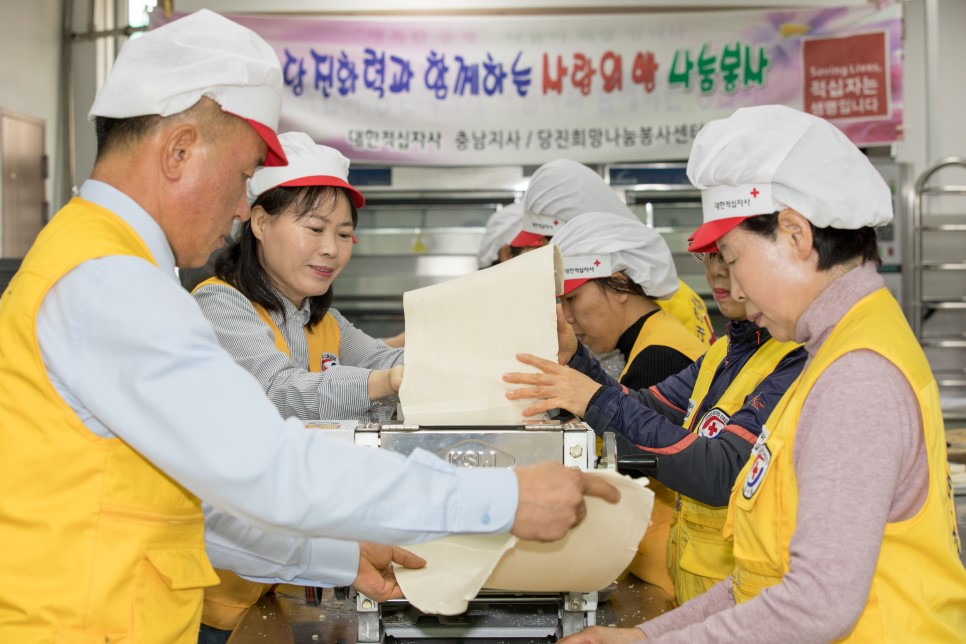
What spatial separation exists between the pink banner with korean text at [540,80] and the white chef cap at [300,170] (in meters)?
2.94

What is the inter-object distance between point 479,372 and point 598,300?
1055mm

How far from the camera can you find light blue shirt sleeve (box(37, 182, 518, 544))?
1091 mm

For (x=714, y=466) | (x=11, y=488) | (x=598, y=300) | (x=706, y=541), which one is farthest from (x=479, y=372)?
(x=598, y=300)

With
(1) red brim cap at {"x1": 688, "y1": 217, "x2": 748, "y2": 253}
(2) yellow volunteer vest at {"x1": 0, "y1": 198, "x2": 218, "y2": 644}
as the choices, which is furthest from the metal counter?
(1) red brim cap at {"x1": 688, "y1": 217, "x2": 748, "y2": 253}

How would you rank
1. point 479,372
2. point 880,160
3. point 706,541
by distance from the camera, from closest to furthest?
point 479,372 < point 706,541 < point 880,160

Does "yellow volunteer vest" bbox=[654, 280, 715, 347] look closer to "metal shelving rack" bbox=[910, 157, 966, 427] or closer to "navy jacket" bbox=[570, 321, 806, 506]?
"navy jacket" bbox=[570, 321, 806, 506]

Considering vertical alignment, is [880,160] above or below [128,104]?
above

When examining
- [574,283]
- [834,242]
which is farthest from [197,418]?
[574,283]

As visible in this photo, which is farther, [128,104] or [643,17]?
[643,17]

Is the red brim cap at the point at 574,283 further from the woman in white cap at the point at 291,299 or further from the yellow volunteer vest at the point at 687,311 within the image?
the woman in white cap at the point at 291,299

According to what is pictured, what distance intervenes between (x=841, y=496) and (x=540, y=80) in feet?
13.5

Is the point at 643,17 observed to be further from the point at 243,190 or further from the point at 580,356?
the point at 243,190

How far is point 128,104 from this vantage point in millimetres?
1221

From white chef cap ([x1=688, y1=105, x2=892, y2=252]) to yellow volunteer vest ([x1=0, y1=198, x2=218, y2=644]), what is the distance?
785 millimetres
